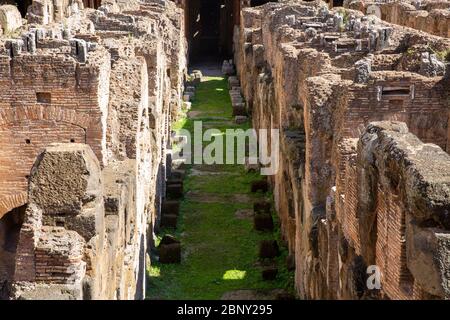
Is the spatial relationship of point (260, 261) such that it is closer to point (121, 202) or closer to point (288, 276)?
point (288, 276)

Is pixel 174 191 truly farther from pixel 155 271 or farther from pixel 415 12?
pixel 415 12

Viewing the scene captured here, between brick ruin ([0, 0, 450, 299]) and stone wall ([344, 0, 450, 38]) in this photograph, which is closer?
brick ruin ([0, 0, 450, 299])

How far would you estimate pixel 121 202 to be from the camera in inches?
359

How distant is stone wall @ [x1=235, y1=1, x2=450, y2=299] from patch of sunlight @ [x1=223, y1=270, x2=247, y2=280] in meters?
1.00

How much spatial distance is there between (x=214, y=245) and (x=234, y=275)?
1.58m

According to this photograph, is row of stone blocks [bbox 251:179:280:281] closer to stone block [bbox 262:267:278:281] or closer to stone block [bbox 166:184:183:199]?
stone block [bbox 262:267:278:281]

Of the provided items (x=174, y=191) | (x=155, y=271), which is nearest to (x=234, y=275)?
(x=155, y=271)

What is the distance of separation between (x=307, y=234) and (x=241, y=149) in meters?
11.3

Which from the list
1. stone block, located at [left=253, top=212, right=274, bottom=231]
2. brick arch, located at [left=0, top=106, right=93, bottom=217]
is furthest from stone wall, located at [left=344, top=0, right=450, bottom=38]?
brick arch, located at [left=0, top=106, right=93, bottom=217]

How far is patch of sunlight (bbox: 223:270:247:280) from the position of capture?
13797 millimetres

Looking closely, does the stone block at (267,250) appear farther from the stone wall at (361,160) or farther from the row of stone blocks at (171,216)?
the row of stone blocks at (171,216)

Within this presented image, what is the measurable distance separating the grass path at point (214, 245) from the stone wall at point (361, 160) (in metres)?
0.85

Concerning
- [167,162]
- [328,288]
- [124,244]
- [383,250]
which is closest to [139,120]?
[124,244]

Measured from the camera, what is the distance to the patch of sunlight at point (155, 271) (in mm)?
13831
